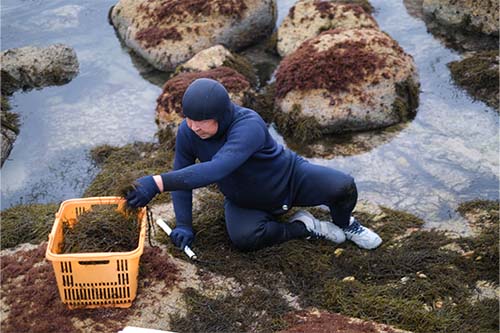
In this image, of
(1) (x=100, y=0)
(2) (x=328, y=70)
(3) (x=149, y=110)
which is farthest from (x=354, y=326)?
(1) (x=100, y=0)

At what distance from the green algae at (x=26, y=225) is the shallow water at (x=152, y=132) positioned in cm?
55

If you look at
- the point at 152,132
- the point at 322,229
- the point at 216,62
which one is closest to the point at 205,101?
the point at 322,229

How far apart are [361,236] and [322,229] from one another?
1.12ft

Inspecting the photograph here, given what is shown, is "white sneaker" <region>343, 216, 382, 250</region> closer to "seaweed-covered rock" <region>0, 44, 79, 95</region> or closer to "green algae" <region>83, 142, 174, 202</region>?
"green algae" <region>83, 142, 174, 202</region>

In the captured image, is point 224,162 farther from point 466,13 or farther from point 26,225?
point 466,13

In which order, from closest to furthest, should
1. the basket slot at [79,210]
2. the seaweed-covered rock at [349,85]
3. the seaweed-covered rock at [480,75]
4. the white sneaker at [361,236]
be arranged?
the basket slot at [79,210]
the white sneaker at [361,236]
the seaweed-covered rock at [349,85]
the seaweed-covered rock at [480,75]

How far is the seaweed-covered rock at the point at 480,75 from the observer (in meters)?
7.65

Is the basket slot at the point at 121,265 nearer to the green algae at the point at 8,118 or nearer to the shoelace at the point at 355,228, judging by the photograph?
the shoelace at the point at 355,228

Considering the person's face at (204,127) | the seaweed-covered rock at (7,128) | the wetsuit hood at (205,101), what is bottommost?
the seaweed-covered rock at (7,128)

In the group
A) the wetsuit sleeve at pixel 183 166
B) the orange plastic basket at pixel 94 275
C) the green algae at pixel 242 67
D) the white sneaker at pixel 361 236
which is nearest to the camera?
the orange plastic basket at pixel 94 275

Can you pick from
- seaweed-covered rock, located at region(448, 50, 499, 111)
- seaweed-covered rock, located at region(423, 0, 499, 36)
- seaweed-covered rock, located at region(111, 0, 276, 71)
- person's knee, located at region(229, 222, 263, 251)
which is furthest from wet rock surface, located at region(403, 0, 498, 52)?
person's knee, located at region(229, 222, 263, 251)

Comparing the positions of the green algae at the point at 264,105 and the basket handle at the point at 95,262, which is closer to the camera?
the basket handle at the point at 95,262

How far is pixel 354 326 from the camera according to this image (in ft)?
13.4

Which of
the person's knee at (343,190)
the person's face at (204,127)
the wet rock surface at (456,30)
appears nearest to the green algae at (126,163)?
the person's face at (204,127)
